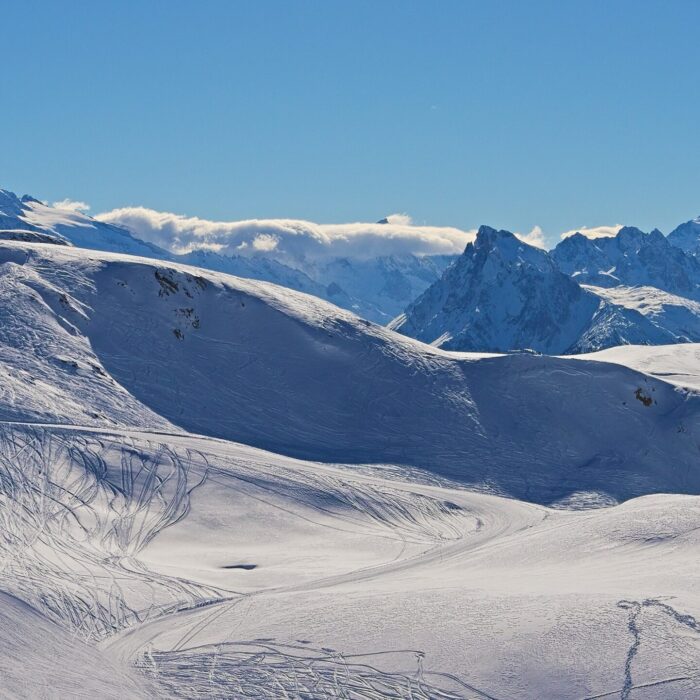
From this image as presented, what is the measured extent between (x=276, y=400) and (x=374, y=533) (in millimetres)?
27180

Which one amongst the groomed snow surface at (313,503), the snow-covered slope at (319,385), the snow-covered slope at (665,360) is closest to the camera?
the groomed snow surface at (313,503)

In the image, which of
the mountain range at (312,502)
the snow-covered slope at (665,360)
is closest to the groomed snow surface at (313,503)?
the mountain range at (312,502)

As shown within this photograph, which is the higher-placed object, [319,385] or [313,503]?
[319,385]

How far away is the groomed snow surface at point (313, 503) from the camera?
1206 inches

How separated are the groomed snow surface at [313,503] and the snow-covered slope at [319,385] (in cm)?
26

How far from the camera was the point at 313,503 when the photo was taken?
59.0 metres

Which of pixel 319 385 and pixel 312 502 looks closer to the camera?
pixel 312 502

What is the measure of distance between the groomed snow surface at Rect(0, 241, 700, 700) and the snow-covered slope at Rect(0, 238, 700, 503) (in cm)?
26

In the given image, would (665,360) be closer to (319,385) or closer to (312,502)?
(319,385)

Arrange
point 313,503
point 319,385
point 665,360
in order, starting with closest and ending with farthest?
1. point 313,503
2. point 319,385
3. point 665,360

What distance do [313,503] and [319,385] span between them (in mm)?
26643

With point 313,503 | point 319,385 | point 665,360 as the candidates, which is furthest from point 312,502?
point 665,360

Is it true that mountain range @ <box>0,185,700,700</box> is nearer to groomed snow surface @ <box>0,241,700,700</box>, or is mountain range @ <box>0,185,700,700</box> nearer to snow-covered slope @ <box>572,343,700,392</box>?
groomed snow surface @ <box>0,241,700,700</box>

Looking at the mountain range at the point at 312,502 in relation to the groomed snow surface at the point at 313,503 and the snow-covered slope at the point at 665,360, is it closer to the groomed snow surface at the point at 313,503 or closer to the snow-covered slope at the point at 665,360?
the groomed snow surface at the point at 313,503
